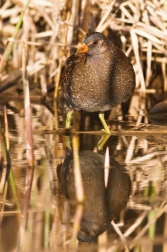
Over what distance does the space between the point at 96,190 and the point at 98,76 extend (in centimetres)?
182

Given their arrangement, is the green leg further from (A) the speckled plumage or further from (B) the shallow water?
(A) the speckled plumage

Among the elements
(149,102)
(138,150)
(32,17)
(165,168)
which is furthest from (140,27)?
(165,168)

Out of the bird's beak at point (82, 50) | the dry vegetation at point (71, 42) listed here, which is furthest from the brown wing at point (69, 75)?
the dry vegetation at point (71, 42)

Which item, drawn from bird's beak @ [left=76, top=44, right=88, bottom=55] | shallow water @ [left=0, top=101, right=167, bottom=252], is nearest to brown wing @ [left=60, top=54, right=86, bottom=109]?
bird's beak @ [left=76, top=44, right=88, bottom=55]

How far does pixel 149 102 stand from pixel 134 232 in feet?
15.3

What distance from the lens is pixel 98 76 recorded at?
6039 millimetres

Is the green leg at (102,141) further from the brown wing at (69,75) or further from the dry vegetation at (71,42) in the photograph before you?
the dry vegetation at (71,42)

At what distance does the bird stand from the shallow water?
35 centimetres

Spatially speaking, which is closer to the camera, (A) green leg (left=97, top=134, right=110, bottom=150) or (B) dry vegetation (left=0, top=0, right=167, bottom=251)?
(A) green leg (left=97, top=134, right=110, bottom=150)

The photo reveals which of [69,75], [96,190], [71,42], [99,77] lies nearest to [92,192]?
[96,190]

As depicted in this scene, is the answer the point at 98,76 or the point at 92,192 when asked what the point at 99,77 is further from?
the point at 92,192

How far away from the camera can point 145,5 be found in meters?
7.91

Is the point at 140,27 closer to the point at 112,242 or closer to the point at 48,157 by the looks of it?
the point at 48,157

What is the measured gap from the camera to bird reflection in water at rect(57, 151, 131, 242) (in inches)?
151
